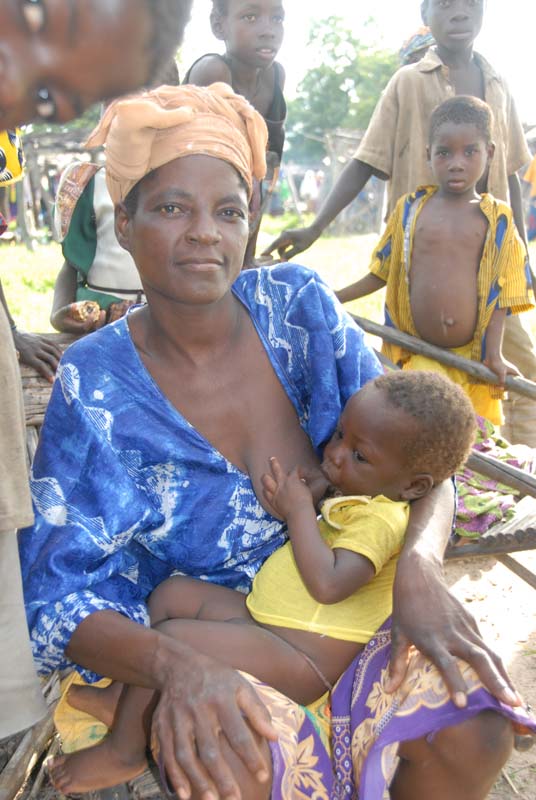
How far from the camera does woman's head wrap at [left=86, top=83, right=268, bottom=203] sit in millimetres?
1758

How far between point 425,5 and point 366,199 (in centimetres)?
1691

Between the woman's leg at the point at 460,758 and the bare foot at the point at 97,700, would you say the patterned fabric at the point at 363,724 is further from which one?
the bare foot at the point at 97,700

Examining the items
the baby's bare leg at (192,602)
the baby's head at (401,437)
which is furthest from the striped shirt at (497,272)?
the baby's bare leg at (192,602)

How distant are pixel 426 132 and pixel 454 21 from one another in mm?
512

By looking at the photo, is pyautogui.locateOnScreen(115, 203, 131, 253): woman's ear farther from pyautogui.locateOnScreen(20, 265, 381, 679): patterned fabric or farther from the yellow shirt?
the yellow shirt

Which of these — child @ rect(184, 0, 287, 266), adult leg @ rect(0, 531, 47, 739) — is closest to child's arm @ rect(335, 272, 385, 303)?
child @ rect(184, 0, 287, 266)

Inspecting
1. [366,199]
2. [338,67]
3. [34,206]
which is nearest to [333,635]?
[34,206]

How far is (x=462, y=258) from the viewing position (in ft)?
11.9

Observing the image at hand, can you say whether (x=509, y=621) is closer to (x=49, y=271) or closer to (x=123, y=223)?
(x=123, y=223)

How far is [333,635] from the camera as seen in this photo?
1.77 meters

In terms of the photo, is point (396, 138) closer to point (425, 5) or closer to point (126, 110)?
point (425, 5)

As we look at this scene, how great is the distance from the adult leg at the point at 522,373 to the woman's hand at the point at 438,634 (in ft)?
8.61

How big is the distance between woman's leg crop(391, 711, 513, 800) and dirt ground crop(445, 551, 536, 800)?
3.50 feet

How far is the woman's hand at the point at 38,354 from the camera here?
7.85ft
